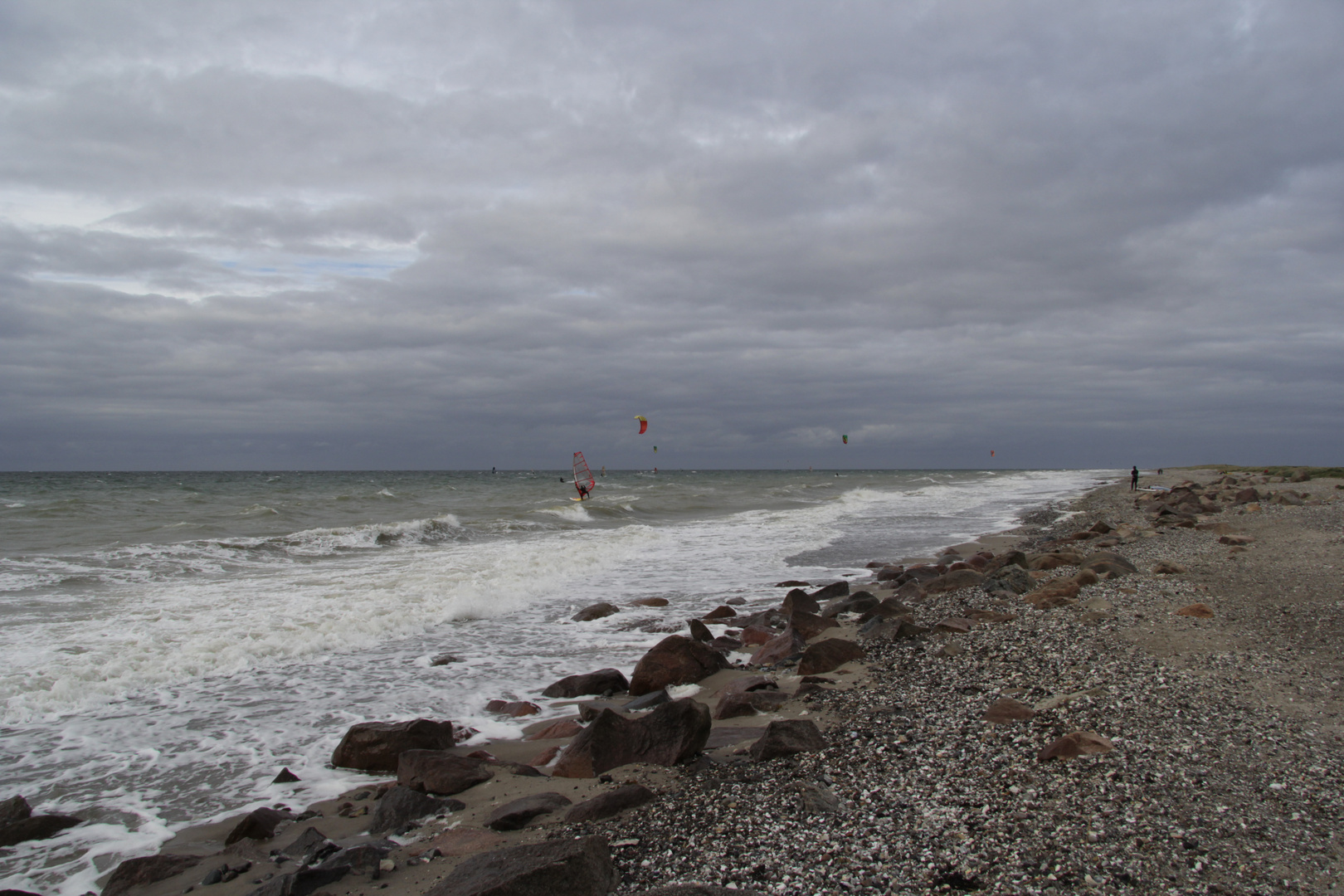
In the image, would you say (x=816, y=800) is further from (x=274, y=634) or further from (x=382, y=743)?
(x=274, y=634)

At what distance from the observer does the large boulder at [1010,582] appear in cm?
966

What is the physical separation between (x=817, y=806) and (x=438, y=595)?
27.5 ft

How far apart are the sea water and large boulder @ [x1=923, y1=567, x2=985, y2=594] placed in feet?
7.83

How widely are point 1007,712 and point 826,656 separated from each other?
2.31 m

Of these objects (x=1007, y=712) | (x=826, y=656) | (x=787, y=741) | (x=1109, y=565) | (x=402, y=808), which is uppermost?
(x=1109, y=565)

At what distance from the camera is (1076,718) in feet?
14.6

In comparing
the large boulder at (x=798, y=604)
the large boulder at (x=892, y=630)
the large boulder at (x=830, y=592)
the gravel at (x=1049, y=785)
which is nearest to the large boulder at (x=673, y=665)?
the gravel at (x=1049, y=785)

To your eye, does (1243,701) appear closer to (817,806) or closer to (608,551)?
(817,806)

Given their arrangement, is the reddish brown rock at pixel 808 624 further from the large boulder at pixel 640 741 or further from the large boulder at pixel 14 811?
the large boulder at pixel 14 811

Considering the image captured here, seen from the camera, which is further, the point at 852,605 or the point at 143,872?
the point at 852,605

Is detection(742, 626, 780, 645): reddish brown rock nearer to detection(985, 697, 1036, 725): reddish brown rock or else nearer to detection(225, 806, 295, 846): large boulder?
detection(985, 697, 1036, 725): reddish brown rock

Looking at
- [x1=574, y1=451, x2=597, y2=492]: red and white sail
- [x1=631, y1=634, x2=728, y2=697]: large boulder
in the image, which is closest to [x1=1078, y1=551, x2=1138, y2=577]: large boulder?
[x1=631, y1=634, x2=728, y2=697]: large boulder

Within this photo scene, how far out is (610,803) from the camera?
3885mm

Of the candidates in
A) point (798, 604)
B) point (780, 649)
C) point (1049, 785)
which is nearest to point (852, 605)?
point (798, 604)
